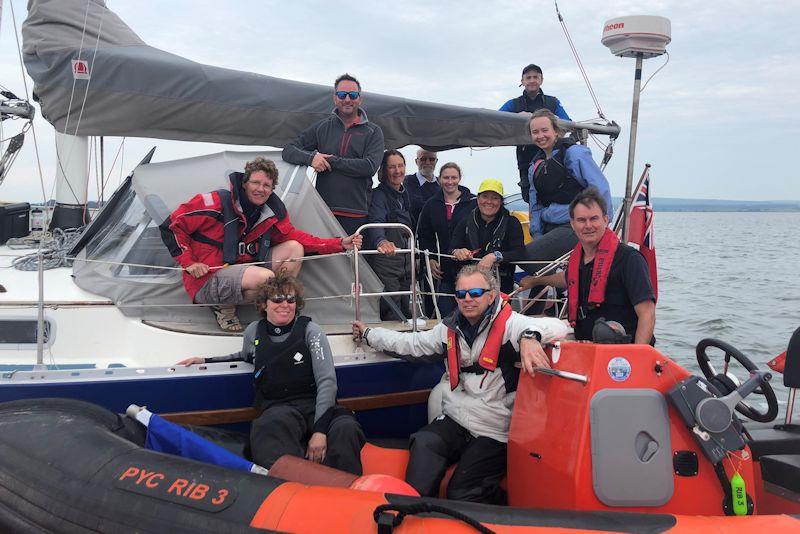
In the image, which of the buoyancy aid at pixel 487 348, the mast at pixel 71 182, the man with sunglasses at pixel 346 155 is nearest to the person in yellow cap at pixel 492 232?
the man with sunglasses at pixel 346 155

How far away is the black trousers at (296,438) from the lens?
3271mm

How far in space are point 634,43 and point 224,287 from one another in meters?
3.40

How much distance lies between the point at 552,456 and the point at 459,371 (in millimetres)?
728

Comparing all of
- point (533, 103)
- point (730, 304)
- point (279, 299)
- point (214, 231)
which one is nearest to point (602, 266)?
point (279, 299)

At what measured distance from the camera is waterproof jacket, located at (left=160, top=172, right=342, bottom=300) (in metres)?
3.79

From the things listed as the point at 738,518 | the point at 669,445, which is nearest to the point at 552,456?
the point at 669,445

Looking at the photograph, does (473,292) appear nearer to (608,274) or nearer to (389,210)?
(608,274)

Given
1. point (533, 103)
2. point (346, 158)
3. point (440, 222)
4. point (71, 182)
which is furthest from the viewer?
point (533, 103)

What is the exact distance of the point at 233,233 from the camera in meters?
→ 3.88

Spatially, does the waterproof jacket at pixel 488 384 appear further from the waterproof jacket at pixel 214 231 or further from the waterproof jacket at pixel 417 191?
the waterproof jacket at pixel 417 191

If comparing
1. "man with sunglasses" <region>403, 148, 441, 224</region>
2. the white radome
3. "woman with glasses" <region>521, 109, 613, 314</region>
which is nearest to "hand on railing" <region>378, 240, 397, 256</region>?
"woman with glasses" <region>521, 109, 613, 314</region>

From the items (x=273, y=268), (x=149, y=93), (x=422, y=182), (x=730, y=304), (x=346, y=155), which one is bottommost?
(x=730, y=304)

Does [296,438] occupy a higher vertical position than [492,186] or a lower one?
lower

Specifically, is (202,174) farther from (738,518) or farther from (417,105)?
(738,518)
